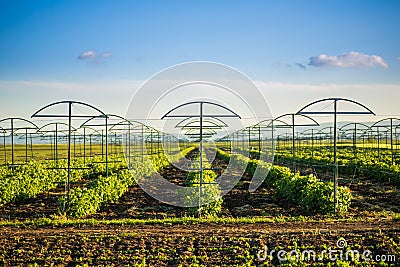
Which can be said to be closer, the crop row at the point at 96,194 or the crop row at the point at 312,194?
the crop row at the point at 312,194

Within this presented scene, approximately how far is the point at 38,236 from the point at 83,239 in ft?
3.90

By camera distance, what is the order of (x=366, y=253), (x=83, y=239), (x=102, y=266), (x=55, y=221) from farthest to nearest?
(x=55, y=221), (x=83, y=239), (x=366, y=253), (x=102, y=266)

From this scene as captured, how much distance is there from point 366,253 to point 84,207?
7780 mm

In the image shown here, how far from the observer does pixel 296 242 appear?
29.4 feet

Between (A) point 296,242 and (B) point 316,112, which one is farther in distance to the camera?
(B) point 316,112

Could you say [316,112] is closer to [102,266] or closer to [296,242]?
[296,242]

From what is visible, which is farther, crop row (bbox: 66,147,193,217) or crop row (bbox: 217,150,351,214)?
crop row (bbox: 66,147,193,217)

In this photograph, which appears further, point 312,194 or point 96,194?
point 96,194

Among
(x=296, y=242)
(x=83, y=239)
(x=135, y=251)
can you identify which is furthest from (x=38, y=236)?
(x=296, y=242)

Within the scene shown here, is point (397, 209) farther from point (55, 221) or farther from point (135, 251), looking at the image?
point (55, 221)

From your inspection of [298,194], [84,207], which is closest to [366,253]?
[298,194]

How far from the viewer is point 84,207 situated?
42.1 ft

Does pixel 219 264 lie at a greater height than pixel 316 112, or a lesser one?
lesser

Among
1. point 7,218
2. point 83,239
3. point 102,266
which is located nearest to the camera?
point 102,266
